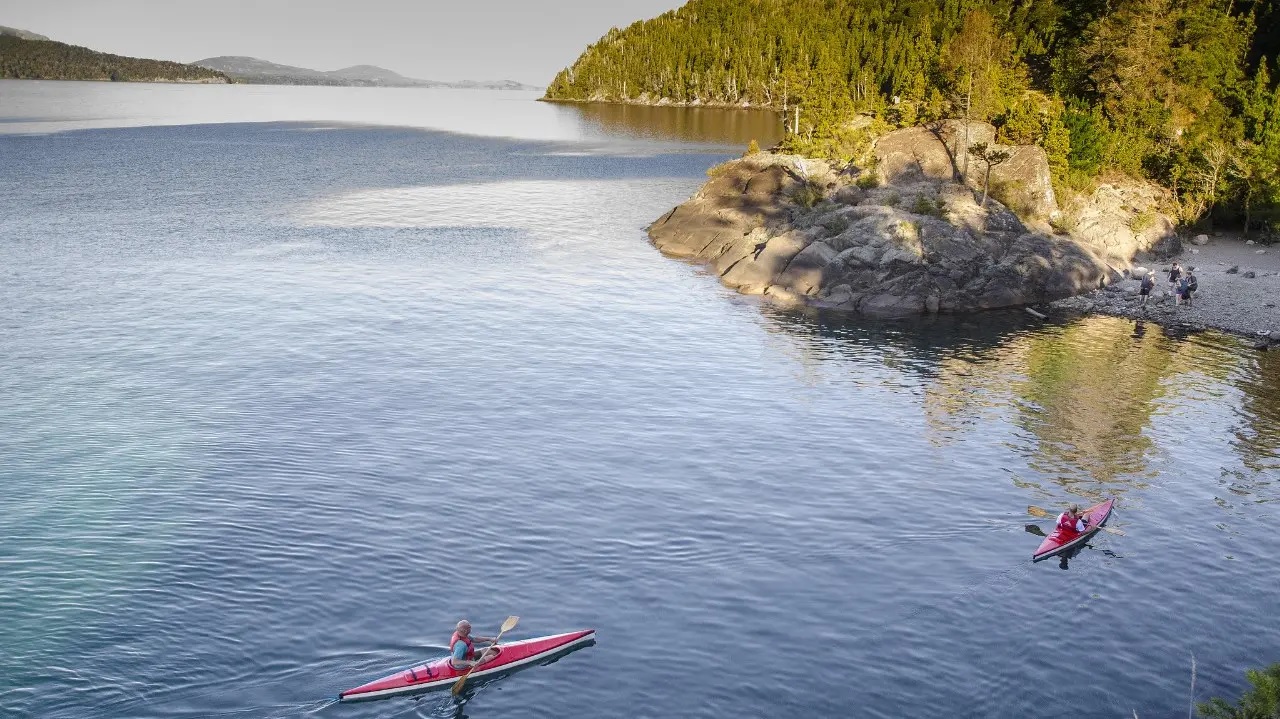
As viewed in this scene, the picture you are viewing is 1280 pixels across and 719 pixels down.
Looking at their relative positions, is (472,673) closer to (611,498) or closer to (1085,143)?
(611,498)

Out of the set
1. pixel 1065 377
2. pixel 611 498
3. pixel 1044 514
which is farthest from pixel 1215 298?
pixel 611 498

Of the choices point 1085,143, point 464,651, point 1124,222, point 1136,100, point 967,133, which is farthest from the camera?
point 967,133

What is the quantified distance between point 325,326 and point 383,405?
17.8 meters

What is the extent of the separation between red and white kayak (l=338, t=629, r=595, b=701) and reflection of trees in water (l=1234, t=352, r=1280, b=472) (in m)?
33.8

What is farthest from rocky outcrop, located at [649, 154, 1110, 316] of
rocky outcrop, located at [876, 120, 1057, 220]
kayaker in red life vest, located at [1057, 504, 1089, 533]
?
kayaker in red life vest, located at [1057, 504, 1089, 533]

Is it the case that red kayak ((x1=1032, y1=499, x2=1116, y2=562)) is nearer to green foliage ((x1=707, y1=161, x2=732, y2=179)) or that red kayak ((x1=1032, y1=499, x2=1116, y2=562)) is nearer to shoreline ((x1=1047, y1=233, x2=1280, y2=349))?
shoreline ((x1=1047, y1=233, x2=1280, y2=349))

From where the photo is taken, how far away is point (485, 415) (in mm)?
50875

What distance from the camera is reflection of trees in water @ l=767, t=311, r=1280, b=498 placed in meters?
47.1

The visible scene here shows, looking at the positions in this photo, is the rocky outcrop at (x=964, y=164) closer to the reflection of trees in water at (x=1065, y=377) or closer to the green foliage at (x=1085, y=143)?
the green foliage at (x=1085, y=143)

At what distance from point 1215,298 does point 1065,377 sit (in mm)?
23505

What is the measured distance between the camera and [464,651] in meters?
28.0

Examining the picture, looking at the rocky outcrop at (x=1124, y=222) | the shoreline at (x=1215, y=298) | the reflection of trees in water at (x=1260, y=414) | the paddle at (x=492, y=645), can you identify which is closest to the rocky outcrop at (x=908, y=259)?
the shoreline at (x=1215, y=298)

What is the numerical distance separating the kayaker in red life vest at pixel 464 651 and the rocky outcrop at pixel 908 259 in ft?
167

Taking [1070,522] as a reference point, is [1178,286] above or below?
above
